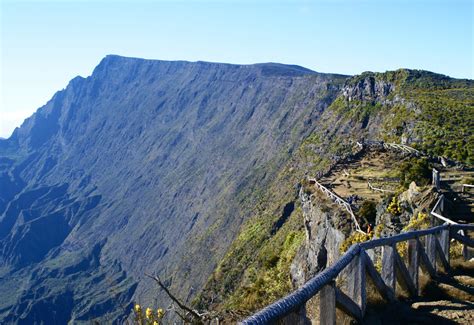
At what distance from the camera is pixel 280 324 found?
4.63 metres

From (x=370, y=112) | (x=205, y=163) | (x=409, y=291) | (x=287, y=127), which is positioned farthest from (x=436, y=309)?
(x=205, y=163)

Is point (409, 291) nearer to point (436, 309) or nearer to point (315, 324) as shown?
point (436, 309)

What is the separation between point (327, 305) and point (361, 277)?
4.28 ft

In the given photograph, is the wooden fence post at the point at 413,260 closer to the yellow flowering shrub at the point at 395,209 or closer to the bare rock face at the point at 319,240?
the yellow flowering shrub at the point at 395,209

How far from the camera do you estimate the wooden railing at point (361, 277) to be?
188 inches

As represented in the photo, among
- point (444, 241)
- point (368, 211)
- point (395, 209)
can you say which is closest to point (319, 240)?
point (368, 211)

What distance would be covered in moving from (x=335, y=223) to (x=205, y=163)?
568ft

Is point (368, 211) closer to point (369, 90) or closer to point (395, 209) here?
point (395, 209)

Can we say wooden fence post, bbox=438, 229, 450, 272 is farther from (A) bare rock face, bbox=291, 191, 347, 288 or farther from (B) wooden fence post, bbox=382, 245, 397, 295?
(A) bare rock face, bbox=291, 191, 347, 288

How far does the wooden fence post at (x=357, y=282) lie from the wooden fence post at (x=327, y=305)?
1.08 m

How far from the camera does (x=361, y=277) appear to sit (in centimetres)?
680

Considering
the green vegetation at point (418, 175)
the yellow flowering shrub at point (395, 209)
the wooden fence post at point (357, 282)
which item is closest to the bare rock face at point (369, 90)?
the green vegetation at point (418, 175)

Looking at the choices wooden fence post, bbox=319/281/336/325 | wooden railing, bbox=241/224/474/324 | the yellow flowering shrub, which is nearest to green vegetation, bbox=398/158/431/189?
the yellow flowering shrub

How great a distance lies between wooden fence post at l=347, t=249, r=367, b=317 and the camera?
6730 mm
